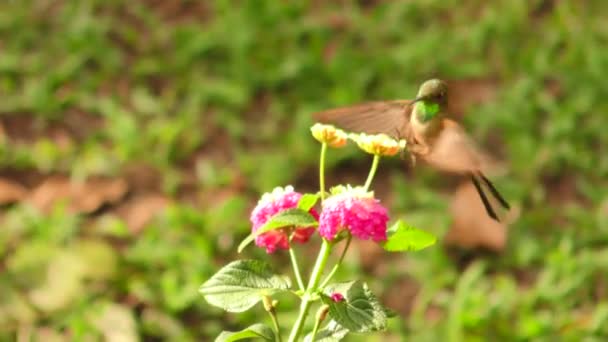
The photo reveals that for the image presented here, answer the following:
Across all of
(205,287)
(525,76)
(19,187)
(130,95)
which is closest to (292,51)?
(130,95)

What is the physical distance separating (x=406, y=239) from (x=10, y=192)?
2.24 m

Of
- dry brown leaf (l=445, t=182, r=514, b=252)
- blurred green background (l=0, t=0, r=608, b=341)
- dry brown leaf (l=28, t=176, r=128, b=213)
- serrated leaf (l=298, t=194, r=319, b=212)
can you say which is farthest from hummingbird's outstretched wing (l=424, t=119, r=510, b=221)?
dry brown leaf (l=28, t=176, r=128, b=213)

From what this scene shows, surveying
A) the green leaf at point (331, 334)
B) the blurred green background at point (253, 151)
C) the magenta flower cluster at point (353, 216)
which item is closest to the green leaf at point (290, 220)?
the magenta flower cluster at point (353, 216)

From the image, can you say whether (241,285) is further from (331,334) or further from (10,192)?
(10,192)

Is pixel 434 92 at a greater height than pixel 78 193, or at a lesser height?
lesser

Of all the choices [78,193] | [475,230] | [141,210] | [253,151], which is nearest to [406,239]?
[475,230]

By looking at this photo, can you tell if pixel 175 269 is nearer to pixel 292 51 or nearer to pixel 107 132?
pixel 107 132

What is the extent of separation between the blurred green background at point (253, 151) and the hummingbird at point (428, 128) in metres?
1.64

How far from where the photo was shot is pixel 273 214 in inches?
38.4

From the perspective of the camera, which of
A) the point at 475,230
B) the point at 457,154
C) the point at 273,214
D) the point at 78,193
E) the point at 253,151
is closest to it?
the point at 457,154

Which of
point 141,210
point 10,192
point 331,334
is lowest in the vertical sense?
point 331,334

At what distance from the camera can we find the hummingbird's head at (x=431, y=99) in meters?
0.94

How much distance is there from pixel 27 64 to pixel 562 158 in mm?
1974

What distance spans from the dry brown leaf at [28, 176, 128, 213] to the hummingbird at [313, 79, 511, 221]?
2.08m
